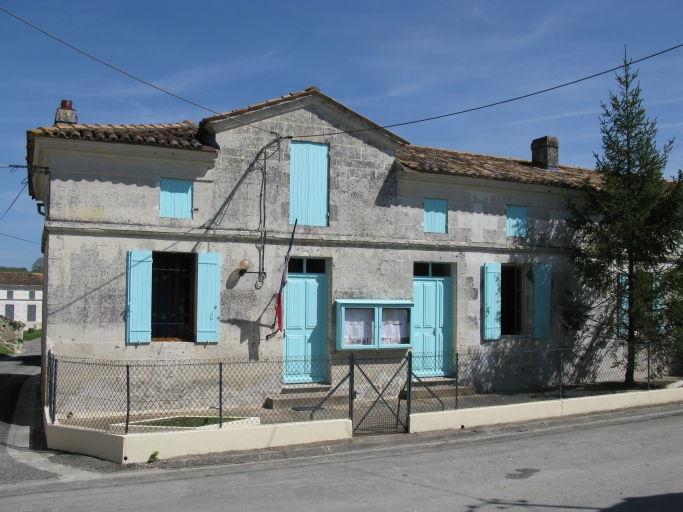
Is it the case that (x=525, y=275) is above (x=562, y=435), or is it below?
above

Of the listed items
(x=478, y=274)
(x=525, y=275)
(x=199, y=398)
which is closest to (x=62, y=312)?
(x=199, y=398)

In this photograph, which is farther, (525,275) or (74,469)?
(525,275)

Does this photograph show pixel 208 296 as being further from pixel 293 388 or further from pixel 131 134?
pixel 131 134

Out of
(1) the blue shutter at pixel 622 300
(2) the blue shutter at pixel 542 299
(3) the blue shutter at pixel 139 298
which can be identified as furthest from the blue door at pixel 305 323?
(1) the blue shutter at pixel 622 300

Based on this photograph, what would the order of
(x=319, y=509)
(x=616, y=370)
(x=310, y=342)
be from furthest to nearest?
(x=616, y=370) < (x=310, y=342) < (x=319, y=509)

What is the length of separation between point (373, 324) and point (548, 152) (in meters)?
7.75

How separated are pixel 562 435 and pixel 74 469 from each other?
737 cm

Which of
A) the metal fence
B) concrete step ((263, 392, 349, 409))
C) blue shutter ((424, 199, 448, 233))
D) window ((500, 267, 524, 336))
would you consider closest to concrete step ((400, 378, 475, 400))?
the metal fence

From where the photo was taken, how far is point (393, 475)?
8133 millimetres

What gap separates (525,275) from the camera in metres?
14.9

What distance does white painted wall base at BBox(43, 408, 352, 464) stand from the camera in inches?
342

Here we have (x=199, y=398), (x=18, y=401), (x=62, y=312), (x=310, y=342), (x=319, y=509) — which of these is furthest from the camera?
→ (x=18, y=401)

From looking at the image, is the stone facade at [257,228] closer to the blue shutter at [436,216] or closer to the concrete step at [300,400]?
the blue shutter at [436,216]

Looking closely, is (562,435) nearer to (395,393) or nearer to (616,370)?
(395,393)
